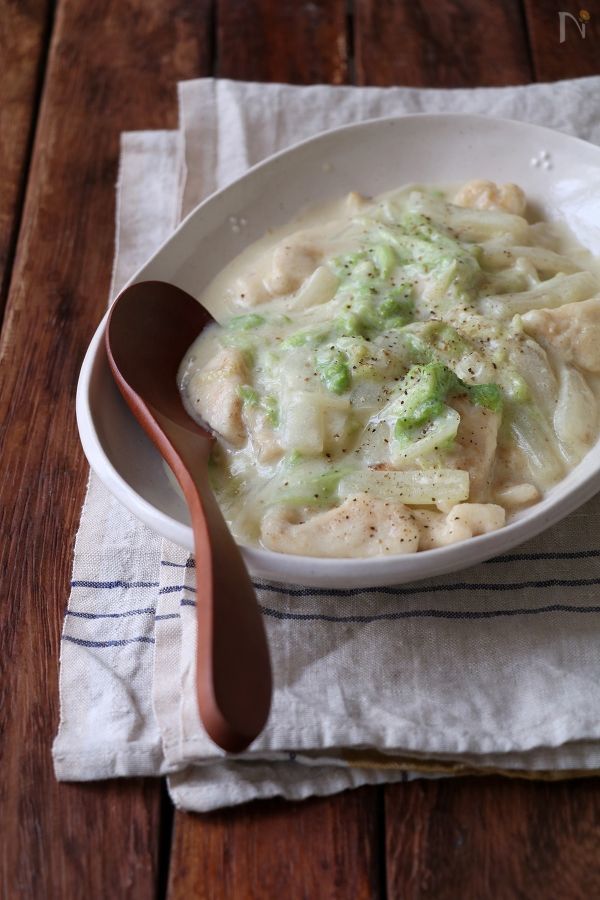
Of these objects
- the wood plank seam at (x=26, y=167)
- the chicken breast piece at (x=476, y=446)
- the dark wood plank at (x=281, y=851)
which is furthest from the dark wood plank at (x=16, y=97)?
the dark wood plank at (x=281, y=851)

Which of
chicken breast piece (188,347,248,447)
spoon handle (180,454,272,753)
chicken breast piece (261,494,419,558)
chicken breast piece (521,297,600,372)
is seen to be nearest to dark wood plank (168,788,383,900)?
spoon handle (180,454,272,753)

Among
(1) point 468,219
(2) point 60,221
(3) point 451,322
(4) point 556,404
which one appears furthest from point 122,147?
(4) point 556,404

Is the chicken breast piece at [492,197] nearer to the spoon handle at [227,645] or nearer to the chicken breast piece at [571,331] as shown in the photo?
the chicken breast piece at [571,331]

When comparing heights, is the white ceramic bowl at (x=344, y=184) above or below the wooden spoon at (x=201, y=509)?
above

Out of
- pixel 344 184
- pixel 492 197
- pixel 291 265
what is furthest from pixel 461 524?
pixel 344 184

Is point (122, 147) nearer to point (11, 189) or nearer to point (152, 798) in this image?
point (11, 189)

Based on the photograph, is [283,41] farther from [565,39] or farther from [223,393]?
[223,393]
